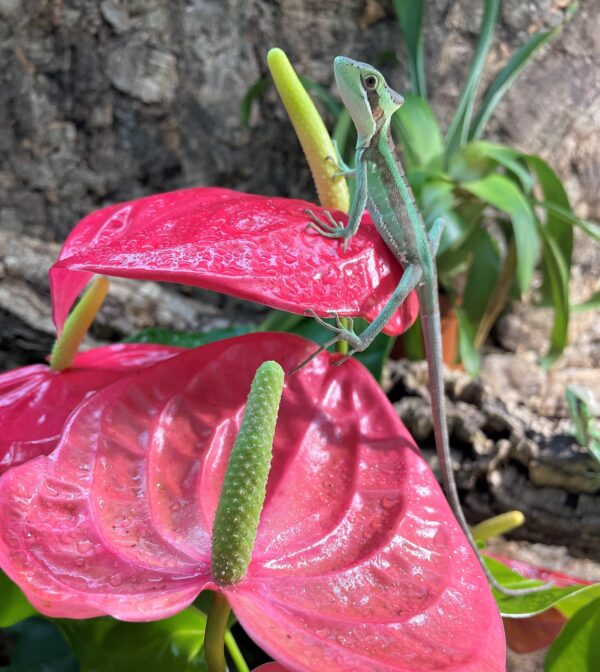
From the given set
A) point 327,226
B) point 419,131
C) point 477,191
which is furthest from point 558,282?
point 327,226

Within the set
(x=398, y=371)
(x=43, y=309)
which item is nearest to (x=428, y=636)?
(x=398, y=371)

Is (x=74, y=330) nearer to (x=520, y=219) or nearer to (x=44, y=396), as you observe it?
(x=44, y=396)

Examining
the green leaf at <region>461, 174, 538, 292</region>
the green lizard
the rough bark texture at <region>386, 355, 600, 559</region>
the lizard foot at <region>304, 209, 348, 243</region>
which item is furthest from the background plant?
the lizard foot at <region>304, 209, 348, 243</region>

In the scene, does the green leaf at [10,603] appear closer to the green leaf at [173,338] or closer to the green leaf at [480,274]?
the green leaf at [173,338]

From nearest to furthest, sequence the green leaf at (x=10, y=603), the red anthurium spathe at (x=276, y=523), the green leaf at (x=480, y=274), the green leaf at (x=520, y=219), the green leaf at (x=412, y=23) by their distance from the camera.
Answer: the red anthurium spathe at (x=276, y=523)
the green leaf at (x=10, y=603)
the green leaf at (x=520, y=219)
the green leaf at (x=412, y=23)
the green leaf at (x=480, y=274)

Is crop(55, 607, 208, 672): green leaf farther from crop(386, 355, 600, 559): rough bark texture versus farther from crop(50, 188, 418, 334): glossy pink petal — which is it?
crop(386, 355, 600, 559): rough bark texture

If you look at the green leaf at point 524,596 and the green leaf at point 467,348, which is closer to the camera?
the green leaf at point 524,596

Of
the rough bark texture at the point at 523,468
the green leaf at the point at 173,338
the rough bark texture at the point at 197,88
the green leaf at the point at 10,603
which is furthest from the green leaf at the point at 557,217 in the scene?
the green leaf at the point at 10,603
